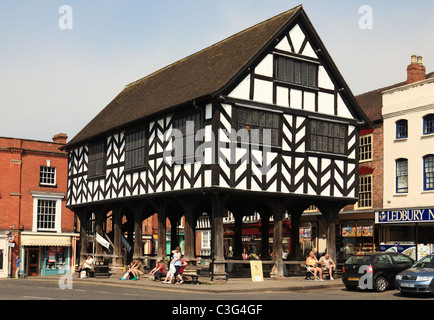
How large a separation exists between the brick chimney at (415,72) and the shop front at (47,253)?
2520 cm

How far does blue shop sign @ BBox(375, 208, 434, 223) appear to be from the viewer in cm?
3200

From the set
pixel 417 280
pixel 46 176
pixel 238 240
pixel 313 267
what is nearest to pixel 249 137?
pixel 313 267

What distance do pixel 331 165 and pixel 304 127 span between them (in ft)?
7.69

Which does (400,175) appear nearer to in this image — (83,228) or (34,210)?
(83,228)

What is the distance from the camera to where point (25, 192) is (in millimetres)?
44312

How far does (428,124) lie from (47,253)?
27.0 m

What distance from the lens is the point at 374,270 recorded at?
2308 cm

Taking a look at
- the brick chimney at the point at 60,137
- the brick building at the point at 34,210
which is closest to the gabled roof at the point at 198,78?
the brick building at the point at 34,210

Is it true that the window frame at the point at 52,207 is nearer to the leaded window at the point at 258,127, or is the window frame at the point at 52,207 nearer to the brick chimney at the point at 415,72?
the leaded window at the point at 258,127

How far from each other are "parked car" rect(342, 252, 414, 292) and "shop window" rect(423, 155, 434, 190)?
893 cm

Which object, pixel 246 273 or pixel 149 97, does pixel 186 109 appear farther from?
pixel 246 273

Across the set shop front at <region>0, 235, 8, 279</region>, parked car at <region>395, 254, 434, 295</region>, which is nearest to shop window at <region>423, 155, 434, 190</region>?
parked car at <region>395, 254, 434, 295</region>

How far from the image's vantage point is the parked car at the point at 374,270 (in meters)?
23.0

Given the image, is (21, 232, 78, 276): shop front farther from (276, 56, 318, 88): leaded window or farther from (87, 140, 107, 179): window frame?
(276, 56, 318, 88): leaded window
